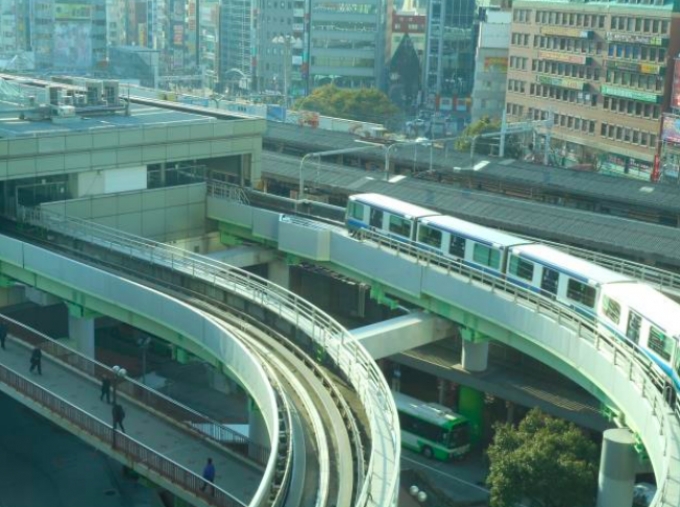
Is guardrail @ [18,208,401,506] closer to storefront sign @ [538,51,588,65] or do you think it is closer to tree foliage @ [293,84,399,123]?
storefront sign @ [538,51,588,65]

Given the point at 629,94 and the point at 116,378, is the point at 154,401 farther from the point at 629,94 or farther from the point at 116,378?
the point at 629,94

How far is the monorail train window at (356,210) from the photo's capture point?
2731cm

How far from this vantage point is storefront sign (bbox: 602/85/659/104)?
56000mm

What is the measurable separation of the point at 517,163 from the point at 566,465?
2582 cm

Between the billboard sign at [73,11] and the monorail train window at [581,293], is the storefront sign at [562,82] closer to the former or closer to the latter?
the billboard sign at [73,11]

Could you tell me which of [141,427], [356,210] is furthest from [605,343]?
[356,210]

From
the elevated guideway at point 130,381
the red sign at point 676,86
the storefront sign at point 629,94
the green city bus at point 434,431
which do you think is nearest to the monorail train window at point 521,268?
the green city bus at point 434,431

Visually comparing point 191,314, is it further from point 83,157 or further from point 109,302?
point 83,157

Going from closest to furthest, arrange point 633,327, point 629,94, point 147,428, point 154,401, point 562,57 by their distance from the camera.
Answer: point 147,428 → point 154,401 → point 633,327 → point 629,94 → point 562,57

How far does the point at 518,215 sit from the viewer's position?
32625 mm

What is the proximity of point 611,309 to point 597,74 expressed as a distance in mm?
43498

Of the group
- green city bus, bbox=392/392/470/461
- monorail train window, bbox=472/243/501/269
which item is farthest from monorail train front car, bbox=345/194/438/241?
green city bus, bbox=392/392/470/461

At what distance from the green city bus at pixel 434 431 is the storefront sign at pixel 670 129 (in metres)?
33.6

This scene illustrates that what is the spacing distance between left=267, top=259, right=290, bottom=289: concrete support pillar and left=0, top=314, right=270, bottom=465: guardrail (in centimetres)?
847
